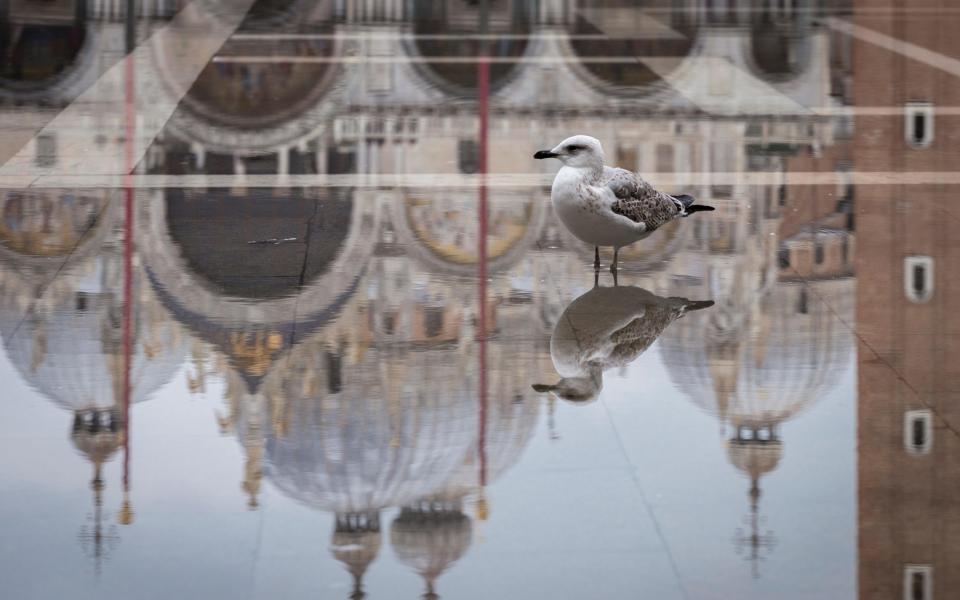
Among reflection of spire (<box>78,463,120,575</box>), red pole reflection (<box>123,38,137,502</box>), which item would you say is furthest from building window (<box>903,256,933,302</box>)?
reflection of spire (<box>78,463,120,575</box>)

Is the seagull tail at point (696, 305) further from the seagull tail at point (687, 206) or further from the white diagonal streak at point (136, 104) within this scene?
the white diagonal streak at point (136, 104)

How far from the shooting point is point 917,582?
5.99 metres

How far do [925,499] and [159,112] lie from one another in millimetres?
12006

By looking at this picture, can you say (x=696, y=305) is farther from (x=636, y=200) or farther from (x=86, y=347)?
(x=86, y=347)

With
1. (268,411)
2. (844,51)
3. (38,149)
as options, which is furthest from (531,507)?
(844,51)

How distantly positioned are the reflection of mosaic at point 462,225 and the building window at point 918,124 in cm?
471

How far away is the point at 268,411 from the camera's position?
7.92m

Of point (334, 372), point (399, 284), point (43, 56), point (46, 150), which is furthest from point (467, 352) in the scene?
point (43, 56)

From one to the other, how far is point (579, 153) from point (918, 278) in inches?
93.5

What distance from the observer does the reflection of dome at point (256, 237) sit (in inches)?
411

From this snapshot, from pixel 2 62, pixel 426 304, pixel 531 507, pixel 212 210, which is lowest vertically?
pixel 531 507

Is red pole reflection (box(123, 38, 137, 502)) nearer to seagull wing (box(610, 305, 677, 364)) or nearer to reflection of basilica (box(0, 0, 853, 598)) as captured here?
reflection of basilica (box(0, 0, 853, 598))

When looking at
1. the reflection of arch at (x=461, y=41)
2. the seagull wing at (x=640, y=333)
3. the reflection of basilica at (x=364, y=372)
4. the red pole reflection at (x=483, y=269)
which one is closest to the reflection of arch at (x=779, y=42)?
the reflection of arch at (x=461, y=41)

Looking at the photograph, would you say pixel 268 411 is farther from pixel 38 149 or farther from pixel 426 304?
pixel 38 149
